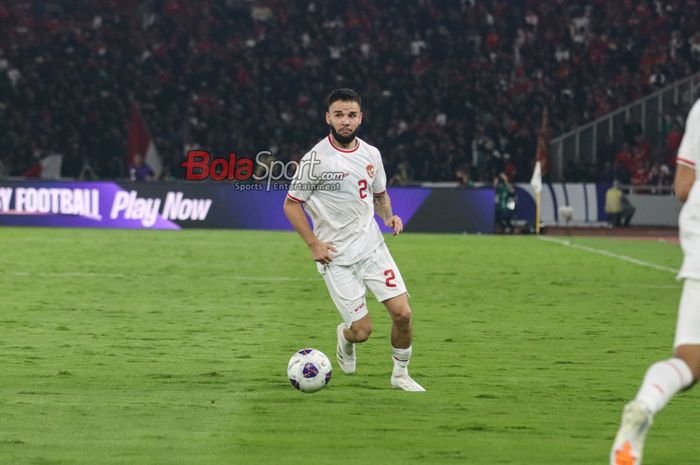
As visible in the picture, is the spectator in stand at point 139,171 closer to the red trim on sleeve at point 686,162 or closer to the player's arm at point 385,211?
the player's arm at point 385,211

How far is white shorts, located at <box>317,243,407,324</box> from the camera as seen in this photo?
358 inches

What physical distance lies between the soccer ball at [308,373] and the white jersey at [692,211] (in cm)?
357

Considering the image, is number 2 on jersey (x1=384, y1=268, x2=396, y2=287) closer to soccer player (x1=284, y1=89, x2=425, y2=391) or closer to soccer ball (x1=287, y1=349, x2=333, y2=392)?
soccer player (x1=284, y1=89, x2=425, y2=391)

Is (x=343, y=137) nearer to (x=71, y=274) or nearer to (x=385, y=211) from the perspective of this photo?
(x=385, y=211)

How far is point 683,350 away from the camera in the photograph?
18.5 ft

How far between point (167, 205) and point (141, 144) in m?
6.03

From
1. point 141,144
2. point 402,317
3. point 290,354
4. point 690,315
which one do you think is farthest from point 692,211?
point 141,144

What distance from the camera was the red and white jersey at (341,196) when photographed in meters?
9.14

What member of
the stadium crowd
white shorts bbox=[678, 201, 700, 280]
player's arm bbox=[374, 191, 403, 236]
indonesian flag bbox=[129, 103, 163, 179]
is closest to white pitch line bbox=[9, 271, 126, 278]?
player's arm bbox=[374, 191, 403, 236]

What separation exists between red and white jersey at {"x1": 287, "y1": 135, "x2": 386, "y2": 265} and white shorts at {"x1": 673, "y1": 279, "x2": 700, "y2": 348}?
3.77 m

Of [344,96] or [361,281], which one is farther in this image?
[361,281]

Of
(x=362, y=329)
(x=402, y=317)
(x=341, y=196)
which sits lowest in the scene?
(x=362, y=329)

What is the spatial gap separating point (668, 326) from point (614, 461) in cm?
902

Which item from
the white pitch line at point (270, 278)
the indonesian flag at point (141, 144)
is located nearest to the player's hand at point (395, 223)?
the white pitch line at point (270, 278)
